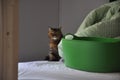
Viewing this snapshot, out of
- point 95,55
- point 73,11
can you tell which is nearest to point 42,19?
point 73,11

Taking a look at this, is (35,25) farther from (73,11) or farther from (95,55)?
(95,55)

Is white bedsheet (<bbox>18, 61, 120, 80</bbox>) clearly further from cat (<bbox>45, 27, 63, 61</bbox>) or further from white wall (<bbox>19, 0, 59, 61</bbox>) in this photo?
white wall (<bbox>19, 0, 59, 61</bbox>)

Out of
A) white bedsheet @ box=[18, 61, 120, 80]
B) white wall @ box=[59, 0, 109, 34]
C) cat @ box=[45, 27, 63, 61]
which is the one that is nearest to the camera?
white bedsheet @ box=[18, 61, 120, 80]

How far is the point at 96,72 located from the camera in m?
1.07

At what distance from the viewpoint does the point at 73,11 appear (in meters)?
1.86

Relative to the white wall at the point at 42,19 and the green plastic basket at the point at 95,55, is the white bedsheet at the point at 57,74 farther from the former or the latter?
the white wall at the point at 42,19

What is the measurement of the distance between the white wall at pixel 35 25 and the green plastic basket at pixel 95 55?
0.61m

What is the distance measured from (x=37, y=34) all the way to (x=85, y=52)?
749 mm

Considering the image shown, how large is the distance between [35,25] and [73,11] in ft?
1.32

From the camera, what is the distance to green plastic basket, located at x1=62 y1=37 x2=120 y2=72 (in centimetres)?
103

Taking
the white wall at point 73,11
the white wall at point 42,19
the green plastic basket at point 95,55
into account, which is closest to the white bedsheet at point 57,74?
the green plastic basket at point 95,55

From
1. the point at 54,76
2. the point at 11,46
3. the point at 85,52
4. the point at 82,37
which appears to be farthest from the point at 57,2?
the point at 11,46

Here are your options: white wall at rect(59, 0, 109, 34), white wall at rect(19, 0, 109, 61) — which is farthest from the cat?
white wall at rect(59, 0, 109, 34)

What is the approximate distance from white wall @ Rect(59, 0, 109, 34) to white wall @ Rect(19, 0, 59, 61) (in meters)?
0.08
